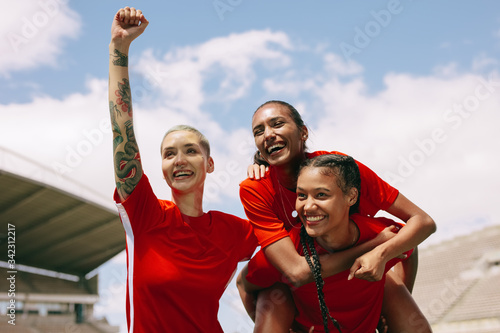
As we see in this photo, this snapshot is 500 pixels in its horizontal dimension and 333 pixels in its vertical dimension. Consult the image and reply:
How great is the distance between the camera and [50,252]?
25.8m

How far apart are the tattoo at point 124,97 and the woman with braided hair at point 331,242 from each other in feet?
3.39

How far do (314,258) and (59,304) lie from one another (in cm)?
2670

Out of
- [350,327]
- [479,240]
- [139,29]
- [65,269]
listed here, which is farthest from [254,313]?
[65,269]

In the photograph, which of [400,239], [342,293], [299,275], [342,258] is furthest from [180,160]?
[400,239]

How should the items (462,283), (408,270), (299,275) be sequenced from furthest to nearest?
1. (462,283)
2. (408,270)
3. (299,275)

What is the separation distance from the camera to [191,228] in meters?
3.12

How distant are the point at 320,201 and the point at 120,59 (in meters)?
1.37

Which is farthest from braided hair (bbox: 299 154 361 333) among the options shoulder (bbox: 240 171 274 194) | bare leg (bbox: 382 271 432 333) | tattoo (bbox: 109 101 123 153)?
tattoo (bbox: 109 101 123 153)

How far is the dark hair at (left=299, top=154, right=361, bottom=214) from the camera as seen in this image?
2.76 metres

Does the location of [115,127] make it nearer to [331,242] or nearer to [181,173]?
[181,173]

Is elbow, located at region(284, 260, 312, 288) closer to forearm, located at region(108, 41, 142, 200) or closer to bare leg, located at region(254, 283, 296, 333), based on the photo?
bare leg, located at region(254, 283, 296, 333)

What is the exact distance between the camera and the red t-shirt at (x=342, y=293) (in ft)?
9.51

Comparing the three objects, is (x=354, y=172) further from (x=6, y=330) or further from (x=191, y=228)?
(x=6, y=330)

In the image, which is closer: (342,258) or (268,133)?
(342,258)
